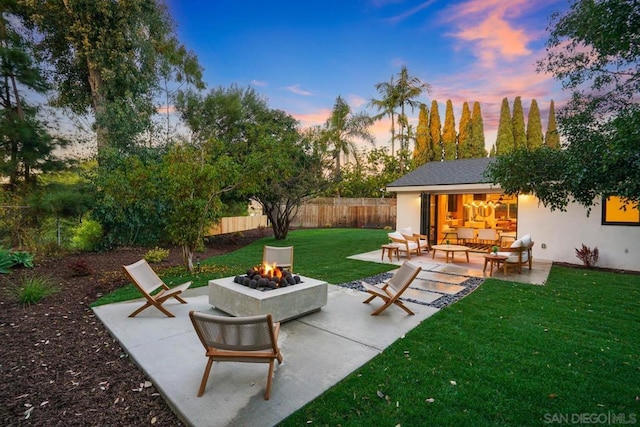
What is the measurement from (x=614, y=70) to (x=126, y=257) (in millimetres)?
13917

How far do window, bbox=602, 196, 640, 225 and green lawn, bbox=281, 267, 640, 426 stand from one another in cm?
→ 530

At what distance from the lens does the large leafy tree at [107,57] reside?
1206cm

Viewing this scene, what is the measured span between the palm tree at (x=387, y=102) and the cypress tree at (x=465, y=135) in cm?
781

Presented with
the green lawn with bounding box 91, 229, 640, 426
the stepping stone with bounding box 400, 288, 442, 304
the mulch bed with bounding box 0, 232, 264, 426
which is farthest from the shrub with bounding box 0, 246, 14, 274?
the stepping stone with bounding box 400, 288, 442, 304

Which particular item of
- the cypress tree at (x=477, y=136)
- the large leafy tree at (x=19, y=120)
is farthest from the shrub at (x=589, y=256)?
the cypress tree at (x=477, y=136)

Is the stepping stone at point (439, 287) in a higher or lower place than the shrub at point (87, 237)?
lower

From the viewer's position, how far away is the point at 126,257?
10.2 metres

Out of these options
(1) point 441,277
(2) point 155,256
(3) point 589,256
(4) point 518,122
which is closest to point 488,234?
(3) point 589,256

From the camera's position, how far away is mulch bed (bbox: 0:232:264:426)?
2.71m

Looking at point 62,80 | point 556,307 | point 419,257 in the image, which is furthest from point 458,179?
point 62,80

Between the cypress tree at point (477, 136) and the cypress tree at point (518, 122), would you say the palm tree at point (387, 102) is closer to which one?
the cypress tree at point (477, 136)

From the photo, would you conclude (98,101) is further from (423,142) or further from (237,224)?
(423,142)

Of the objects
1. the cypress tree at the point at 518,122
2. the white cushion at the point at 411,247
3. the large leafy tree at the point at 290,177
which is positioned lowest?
the white cushion at the point at 411,247

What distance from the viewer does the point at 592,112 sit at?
6266 mm
